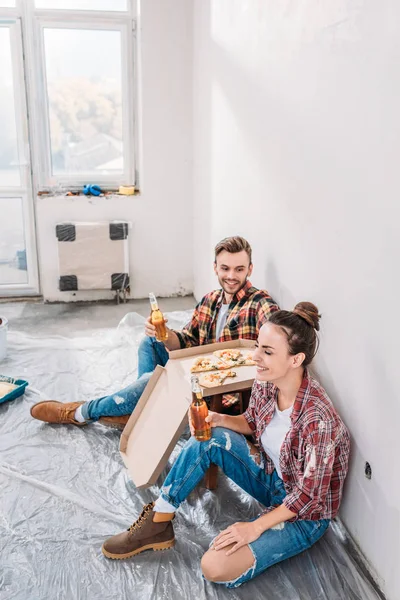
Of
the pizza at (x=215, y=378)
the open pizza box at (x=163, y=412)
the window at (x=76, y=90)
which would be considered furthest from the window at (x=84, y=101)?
the pizza at (x=215, y=378)

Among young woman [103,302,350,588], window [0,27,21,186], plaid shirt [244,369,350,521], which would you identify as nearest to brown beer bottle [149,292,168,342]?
young woman [103,302,350,588]

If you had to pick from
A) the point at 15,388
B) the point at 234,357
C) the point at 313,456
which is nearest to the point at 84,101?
the point at 15,388

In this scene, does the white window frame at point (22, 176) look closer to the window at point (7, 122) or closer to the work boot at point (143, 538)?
the window at point (7, 122)

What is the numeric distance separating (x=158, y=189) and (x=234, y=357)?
2.52 m

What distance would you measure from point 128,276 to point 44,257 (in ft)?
2.15

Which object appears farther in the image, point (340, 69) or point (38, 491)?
point (38, 491)

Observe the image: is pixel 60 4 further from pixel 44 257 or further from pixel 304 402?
pixel 304 402

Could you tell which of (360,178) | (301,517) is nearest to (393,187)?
(360,178)

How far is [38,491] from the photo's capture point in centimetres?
232

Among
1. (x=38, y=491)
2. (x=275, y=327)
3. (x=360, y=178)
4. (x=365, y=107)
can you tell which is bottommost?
(x=38, y=491)

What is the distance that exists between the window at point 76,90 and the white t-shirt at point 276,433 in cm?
Result: 315

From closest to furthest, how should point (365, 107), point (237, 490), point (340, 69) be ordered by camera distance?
point (365, 107)
point (340, 69)
point (237, 490)

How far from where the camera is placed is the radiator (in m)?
4.41

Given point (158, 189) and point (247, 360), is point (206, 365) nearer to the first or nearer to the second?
point (247, 360)
